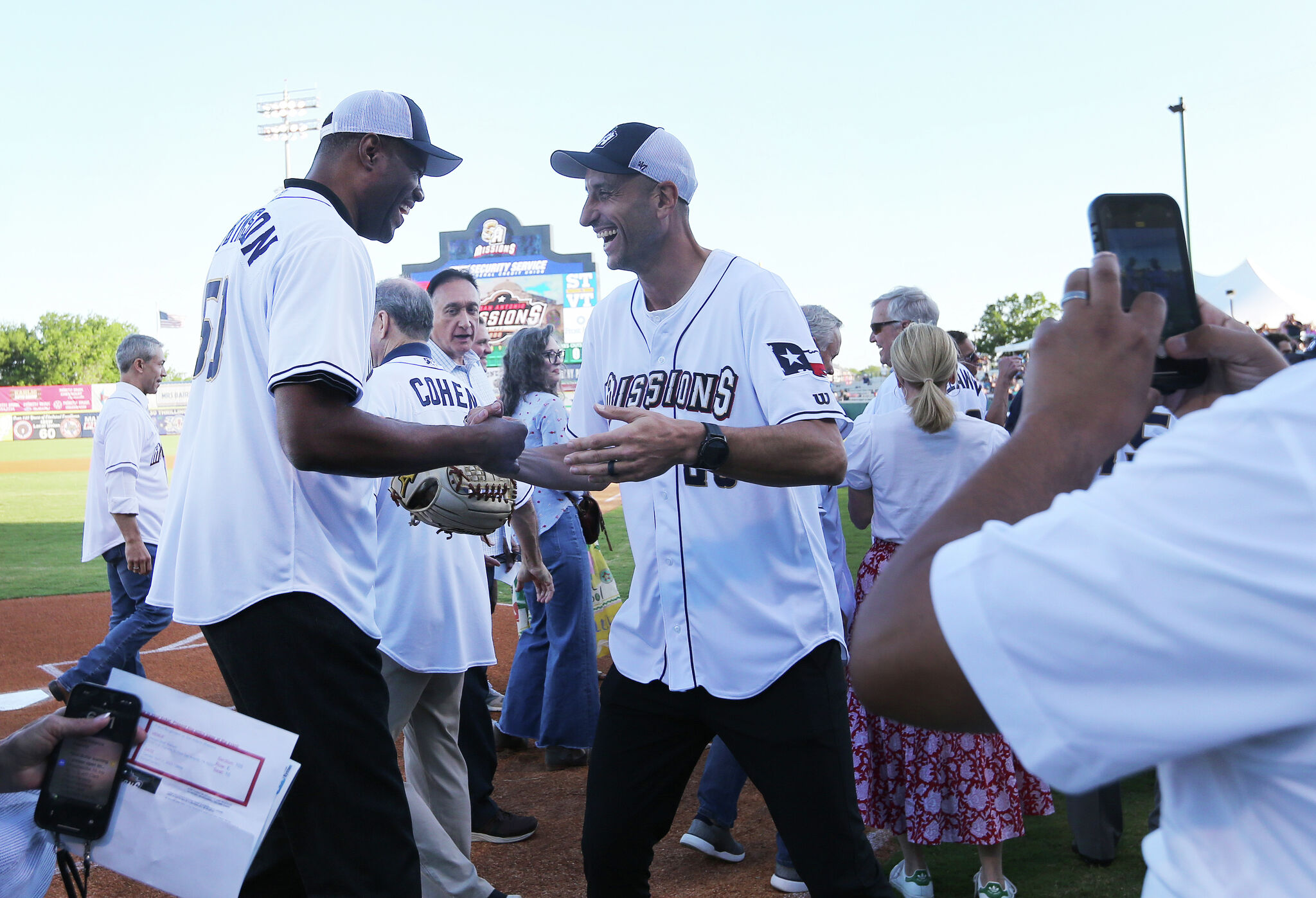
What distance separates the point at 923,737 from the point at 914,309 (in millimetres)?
2570

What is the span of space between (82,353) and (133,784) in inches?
3090

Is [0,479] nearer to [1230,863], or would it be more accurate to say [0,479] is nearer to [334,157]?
[334,157]

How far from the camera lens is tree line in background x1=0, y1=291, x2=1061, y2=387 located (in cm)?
5997

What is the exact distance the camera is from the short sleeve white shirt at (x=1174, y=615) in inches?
25.4

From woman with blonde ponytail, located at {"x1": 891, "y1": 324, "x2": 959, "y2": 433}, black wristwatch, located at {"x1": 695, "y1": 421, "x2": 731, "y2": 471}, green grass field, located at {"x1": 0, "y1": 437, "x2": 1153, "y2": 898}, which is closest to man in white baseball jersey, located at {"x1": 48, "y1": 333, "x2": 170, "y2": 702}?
green grass field, located at {"x1": 0, "y1": 437, "x2": 1153, "y2": 898}

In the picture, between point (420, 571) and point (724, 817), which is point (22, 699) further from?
point (724, 817)

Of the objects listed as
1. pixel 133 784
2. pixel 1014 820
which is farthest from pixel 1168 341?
pixel 1014 820

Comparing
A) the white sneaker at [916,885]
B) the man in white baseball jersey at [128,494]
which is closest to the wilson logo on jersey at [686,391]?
the white sneaker at [916,885]

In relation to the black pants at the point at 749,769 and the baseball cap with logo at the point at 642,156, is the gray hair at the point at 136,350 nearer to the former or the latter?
the baseball cap with logo at the point at 642,156

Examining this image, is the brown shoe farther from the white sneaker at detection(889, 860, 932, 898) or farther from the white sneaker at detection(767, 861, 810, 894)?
the white sneaker at detection(889, 860, 932, 898)

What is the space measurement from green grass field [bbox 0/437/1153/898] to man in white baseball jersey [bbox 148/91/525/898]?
249 cm

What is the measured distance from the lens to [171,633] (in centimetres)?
847

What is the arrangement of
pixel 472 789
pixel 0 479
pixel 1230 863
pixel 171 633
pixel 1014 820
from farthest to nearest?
pixel 0 479 → pixel 171 633 → pixel 472 789 → pixel 1014 820 → pixel 1230 863

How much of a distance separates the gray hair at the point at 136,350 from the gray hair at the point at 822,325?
182 inches
